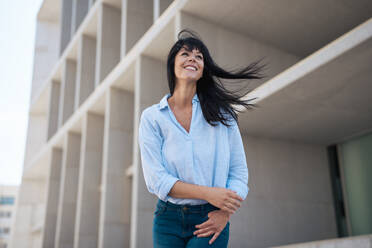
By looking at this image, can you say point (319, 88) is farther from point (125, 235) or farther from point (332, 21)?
point (125, 235)

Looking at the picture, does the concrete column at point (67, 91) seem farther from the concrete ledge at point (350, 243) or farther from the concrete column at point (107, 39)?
the concrete ledge at point (350, 243)

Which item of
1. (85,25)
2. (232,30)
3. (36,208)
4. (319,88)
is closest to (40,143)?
(36,208)

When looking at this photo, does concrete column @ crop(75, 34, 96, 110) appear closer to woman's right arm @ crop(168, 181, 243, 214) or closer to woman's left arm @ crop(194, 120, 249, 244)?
woman's left arm @ crop(194, 120, 249, 244)

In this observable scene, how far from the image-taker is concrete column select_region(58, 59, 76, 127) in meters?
21.6

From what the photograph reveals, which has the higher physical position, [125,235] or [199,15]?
[199,15]

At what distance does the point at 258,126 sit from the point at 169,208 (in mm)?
8134

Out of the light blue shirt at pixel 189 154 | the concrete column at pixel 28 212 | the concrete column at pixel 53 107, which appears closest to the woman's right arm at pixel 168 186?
the light blue shirt at pixel 189 154

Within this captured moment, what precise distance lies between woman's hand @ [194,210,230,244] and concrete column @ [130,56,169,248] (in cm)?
965

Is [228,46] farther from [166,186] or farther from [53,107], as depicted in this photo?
[53,107]

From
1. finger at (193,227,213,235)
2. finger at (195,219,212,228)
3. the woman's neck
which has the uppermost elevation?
the woman's neck

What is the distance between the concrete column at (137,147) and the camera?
1150 centimetres

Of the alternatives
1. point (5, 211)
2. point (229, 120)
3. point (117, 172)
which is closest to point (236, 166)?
point (229, 120)

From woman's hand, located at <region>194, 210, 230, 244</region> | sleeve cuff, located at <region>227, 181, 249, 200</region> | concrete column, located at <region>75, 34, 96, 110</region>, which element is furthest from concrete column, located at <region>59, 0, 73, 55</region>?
woman's hand, located at <region>194, 210, 230, 244</region>

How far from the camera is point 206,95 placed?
7.62ft
